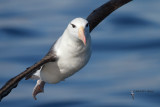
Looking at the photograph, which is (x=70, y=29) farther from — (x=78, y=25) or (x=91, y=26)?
(x=91, y=26)

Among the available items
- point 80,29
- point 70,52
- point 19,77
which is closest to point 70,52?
point 70,52

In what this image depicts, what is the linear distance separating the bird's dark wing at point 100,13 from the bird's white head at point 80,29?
1737 mm

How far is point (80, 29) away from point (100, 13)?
2.28m

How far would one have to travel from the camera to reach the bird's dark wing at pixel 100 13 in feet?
35.8

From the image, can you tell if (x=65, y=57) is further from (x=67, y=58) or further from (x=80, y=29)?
(x=80, y=29)

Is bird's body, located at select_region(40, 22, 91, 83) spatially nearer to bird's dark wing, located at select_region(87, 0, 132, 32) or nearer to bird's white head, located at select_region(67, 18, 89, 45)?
bird's white head, located at select_region(67, 18, 89, 45)

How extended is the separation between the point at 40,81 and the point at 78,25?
2453mm

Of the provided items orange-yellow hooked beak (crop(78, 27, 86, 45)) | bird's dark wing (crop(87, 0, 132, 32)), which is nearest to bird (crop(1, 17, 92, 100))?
orange-yellow hooked beak (crop(78, 27, 86, 45))

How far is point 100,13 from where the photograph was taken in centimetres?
1105

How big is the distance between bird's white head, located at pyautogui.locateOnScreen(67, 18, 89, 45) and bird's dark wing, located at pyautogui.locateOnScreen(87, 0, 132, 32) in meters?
1.74

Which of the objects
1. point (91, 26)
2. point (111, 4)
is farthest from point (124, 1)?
point (91, 26)

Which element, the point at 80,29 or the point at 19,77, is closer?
the point at 80,29

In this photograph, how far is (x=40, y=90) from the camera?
1111cm

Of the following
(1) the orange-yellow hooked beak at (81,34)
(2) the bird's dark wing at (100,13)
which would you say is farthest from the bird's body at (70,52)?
(2) the bird's dark wing at (100,13)
